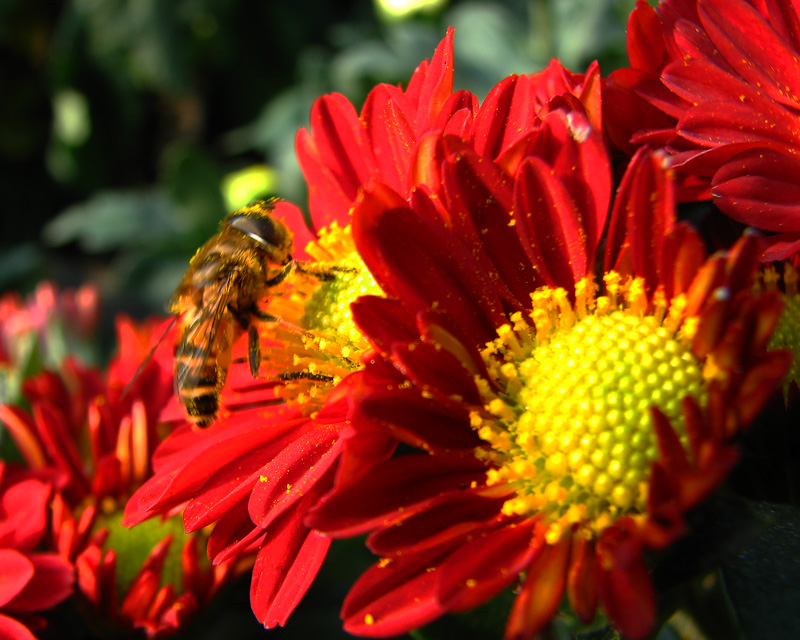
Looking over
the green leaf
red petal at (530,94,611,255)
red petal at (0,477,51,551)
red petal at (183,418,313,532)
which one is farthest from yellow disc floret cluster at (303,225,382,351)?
the green leaf

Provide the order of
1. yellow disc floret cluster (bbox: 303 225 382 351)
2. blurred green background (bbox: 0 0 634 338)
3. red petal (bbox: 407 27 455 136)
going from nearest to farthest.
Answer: red petal (bbox: 407 27 455 136)
yellow disc floret cluster (bbox: 303 225 382 351)
blurred green background (bbox: 0 0 634 338)

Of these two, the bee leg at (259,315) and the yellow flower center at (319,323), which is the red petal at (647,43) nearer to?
the yellow flower center at (319,323)

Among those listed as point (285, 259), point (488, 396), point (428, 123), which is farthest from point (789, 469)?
point (285, 259)

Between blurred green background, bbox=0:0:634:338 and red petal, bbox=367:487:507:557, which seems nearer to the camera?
red petal, bbox=367:487:507:557

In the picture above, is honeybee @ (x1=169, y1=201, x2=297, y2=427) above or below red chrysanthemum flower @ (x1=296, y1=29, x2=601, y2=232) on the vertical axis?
below

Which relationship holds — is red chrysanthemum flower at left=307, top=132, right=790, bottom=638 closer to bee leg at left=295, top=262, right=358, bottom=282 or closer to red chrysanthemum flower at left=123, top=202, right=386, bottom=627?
red chrysanthemum flower at left=123, top=202, right=386, bottom=627

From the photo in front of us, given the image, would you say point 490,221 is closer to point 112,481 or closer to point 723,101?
point 723,101

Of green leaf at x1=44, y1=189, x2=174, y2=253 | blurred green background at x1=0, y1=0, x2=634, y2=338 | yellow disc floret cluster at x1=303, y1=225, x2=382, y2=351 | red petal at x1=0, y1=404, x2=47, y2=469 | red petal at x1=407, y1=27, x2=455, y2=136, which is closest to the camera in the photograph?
red petal at x1=407, y1=27, x2=455, y2=136

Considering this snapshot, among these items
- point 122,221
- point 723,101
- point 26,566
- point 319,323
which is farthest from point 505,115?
point 122,221
